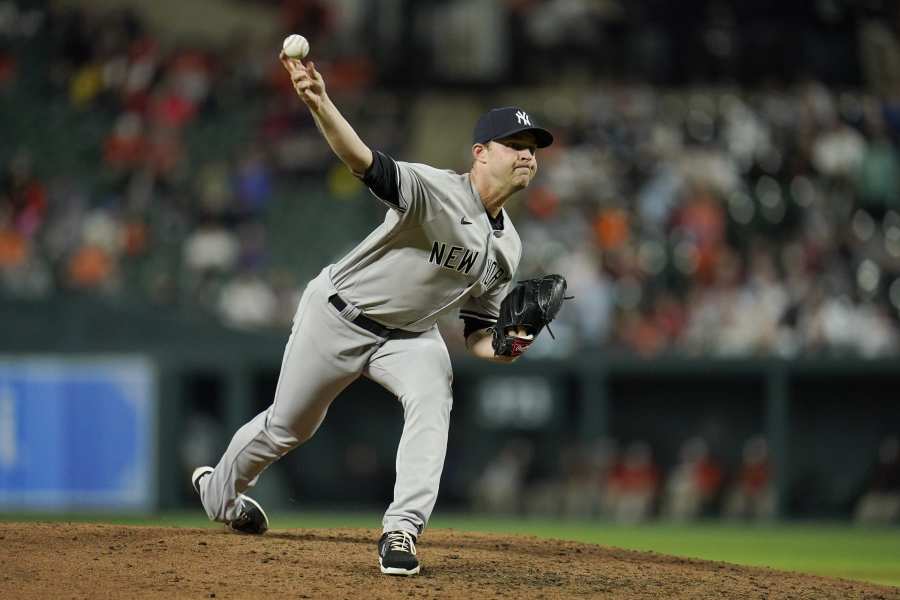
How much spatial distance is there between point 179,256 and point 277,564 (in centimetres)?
862

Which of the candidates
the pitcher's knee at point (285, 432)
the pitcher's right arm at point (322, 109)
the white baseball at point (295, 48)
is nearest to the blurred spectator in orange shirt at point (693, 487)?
the pitcher's knee at point (285, 432)

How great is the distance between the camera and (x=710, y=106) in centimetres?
A: 1494

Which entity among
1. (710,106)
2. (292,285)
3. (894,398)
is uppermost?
(710,106)

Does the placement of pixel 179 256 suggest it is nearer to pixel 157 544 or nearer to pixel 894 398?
pixel 894 398

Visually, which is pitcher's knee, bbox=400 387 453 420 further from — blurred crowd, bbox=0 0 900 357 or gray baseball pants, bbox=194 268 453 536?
blurred crowd, bbox=0 0 900 357

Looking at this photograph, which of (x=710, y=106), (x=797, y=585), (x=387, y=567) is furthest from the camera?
(x=710, y=106)

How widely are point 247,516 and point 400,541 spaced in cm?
111

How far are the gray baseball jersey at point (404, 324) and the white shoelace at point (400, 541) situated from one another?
2cm

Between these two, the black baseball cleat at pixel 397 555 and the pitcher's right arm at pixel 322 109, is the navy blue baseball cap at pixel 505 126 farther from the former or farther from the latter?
the black baseball cleat at pixel 397 555

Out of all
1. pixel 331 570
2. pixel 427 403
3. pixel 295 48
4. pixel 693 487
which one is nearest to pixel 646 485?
pixel 693 487

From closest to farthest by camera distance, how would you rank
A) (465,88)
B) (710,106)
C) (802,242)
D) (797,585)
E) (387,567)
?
(387,567) → (797,585) → (802,242) → (710,106) → (465,88)

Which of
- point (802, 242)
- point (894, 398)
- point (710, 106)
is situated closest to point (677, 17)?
point (710, 106)

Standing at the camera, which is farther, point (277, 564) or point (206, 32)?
point (206, 32)

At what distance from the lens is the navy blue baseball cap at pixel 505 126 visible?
5176mm
